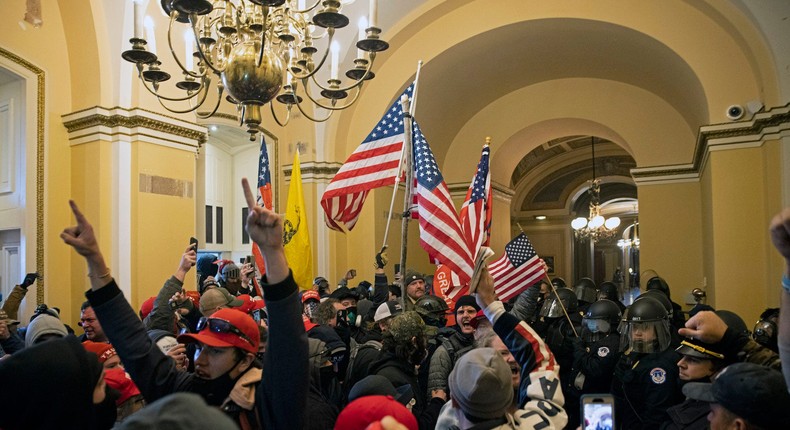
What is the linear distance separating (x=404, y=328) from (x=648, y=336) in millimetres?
1904

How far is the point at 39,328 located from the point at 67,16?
6.71 m

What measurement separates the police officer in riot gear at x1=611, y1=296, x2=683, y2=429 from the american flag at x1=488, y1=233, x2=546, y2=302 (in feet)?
4.88

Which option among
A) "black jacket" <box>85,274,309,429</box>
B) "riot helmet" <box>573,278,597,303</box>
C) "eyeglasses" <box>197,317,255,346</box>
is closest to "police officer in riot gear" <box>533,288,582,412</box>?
"riot helmet" <box>573,278,597,303</box>

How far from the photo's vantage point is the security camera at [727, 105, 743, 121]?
9898mm

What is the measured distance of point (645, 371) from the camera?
12.7 ft

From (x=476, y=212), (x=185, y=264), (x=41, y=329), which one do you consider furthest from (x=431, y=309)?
(x=41, y=329)

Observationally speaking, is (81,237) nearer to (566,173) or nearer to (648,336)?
(648,336)

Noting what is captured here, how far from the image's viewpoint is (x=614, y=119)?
50.4 ft

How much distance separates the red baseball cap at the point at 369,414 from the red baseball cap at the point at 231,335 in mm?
523

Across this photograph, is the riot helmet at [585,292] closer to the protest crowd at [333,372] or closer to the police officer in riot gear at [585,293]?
the police officer in riot gear at [585,293]

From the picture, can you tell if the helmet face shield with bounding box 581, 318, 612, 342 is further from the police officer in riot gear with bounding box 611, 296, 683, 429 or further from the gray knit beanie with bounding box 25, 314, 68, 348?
the gray knit beanie with bounding box 25, 314, 68, 348

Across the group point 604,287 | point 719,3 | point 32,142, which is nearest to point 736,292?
point 604,287

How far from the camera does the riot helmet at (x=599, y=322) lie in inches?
210

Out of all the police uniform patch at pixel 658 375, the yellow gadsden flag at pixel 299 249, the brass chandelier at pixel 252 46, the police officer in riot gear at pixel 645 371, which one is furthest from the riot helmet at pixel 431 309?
the police uniform patch at pixel 658 375
